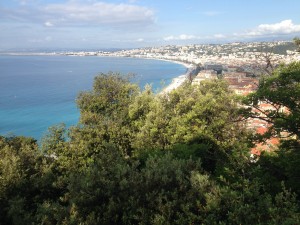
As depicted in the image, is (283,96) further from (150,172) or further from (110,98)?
(110,98)

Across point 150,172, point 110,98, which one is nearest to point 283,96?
point 150,172

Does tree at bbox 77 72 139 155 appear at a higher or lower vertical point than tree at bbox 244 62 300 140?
lower

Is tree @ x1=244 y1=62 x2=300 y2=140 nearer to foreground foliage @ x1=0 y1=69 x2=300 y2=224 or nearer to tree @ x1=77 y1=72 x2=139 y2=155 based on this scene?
foreground foliage @ x1=0 y1=69 x2=300 y2=224

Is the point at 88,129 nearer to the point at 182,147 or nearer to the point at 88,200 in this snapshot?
the point at 182,147

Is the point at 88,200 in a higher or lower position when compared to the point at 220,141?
higher

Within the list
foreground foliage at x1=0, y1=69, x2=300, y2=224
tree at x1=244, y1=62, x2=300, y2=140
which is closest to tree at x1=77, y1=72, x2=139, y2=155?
foreground foliage at x1=0, y1=69, x2=300, y2=224

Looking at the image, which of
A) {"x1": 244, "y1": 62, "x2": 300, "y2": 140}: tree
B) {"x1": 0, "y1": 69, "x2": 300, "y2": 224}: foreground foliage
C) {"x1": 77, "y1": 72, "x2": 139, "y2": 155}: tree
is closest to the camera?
{"x1": 0, "y1": 69, "x2": 300, "y2": 224}: foreground foliage

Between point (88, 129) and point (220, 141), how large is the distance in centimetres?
695

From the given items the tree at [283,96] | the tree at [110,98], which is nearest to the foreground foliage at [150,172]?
the tree at [110,98]

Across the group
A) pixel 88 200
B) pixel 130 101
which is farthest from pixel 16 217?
pixel 130 101

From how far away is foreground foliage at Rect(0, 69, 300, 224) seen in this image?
557 cm

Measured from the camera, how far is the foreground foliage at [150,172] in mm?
5570

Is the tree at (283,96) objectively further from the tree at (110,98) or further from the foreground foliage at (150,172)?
the tree at (110,98)

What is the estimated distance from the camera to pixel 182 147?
1300cm
